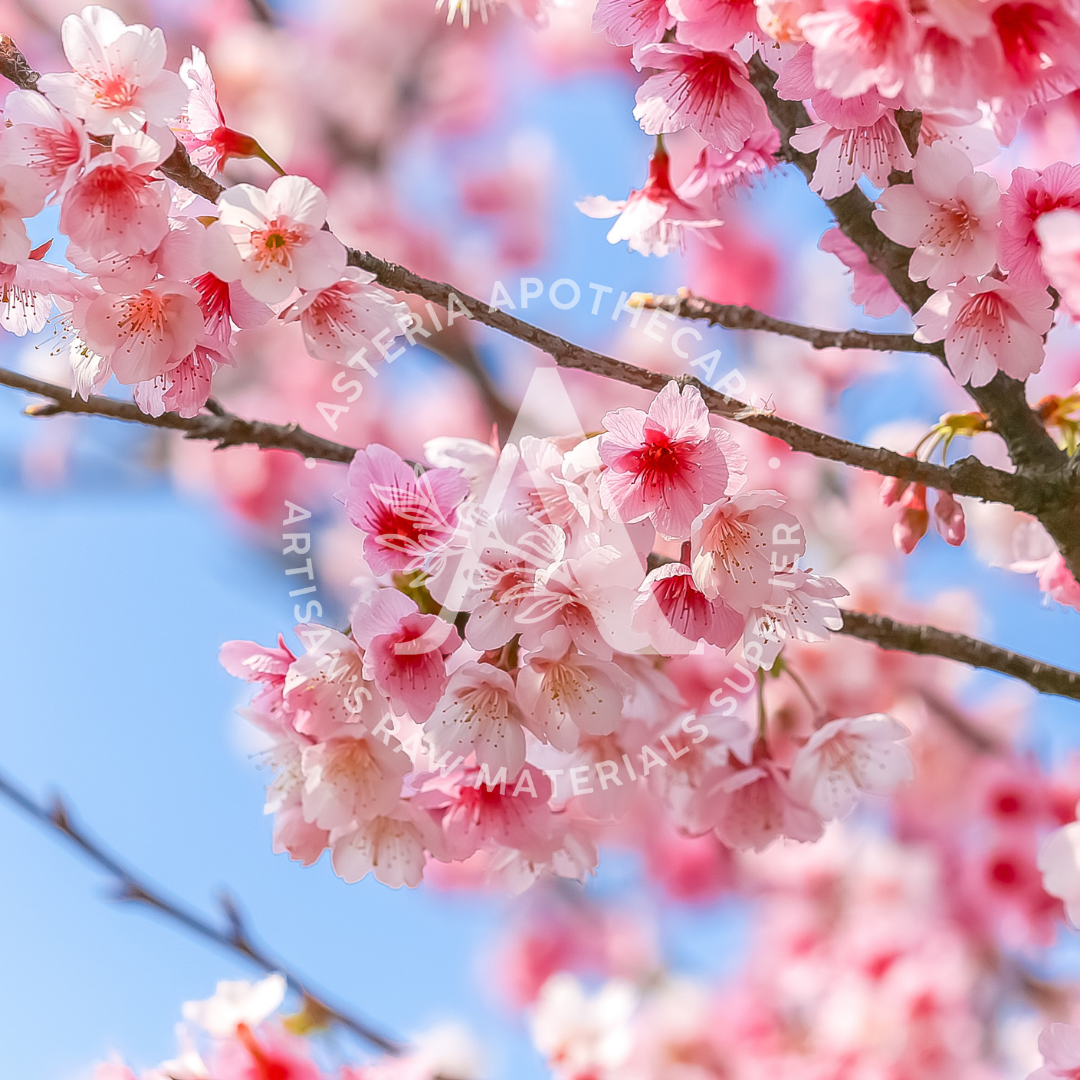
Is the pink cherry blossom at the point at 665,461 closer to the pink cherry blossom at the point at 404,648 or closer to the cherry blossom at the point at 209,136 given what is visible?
the pink cherry blossom at the point at 404,648

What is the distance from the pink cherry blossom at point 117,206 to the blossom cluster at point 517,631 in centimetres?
30

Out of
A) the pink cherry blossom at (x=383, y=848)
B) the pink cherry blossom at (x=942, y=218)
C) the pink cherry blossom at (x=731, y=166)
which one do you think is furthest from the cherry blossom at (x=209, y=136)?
the pink cherry blossom at (x=383, y=848)

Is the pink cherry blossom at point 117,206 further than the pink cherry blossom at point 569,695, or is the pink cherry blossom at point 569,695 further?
the pink cherry blossom at point 569,695

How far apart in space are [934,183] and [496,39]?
254 inches

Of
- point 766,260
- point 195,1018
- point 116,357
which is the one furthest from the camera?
point 766,260

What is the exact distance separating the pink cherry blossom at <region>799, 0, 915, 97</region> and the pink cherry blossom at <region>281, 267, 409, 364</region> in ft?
1.50

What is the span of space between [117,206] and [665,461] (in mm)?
543

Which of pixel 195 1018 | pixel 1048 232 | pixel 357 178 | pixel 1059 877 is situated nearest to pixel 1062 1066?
pixel 1059 877

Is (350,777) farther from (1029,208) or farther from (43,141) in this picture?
(1029,208)

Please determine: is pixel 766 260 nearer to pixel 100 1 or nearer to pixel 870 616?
pixel 100 1

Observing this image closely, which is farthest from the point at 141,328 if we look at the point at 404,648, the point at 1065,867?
the point at 1065,867

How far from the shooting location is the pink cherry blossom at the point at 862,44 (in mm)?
730

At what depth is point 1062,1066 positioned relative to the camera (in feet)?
3.13

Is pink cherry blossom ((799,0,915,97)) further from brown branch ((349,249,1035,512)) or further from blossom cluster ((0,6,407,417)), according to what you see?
blossom cluster ((0,6,407,417))
